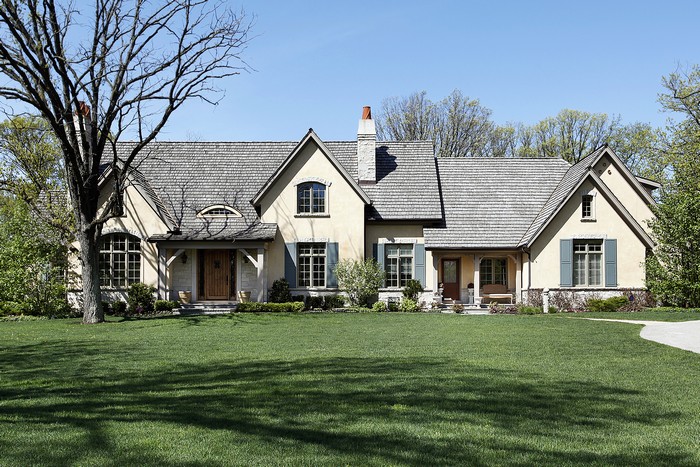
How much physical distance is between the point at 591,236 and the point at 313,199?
11.2m

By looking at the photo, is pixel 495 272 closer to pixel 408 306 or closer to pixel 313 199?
pixel 408 306

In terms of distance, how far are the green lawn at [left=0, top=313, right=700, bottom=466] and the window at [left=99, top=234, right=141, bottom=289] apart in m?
11.5

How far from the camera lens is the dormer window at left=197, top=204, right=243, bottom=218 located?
2912 cm

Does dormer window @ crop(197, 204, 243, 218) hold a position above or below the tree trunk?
above

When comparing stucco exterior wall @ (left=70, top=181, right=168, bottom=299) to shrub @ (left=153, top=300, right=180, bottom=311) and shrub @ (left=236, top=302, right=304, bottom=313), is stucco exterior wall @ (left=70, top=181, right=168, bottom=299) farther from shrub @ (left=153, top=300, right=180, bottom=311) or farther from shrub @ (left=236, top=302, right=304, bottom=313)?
shrub @ (left=236, top=302, right=304, bottom=313)

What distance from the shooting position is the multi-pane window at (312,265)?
94.1ft

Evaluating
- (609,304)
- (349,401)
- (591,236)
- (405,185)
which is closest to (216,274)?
(405,185)

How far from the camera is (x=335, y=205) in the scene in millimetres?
28688

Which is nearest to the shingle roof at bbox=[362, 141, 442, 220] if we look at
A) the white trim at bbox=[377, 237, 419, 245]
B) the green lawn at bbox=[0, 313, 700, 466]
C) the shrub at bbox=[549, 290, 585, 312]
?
the white trim at bbox=[377, 237, 419, 245]

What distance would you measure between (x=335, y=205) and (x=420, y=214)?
351 cm

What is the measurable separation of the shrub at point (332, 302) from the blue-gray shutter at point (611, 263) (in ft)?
34.3

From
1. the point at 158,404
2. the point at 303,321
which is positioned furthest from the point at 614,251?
the point at 158,404

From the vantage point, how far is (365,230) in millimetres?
29188

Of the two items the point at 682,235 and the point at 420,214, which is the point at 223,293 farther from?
the point at 682,235
